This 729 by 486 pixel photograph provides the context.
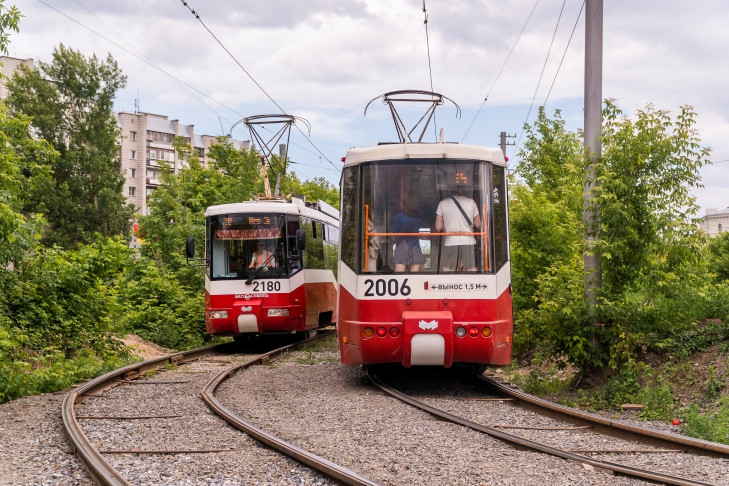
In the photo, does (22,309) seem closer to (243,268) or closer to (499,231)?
(243,268)

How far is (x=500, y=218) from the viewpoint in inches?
458

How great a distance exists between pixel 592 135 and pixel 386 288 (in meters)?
3.46

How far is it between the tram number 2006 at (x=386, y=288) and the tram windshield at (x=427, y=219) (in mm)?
150

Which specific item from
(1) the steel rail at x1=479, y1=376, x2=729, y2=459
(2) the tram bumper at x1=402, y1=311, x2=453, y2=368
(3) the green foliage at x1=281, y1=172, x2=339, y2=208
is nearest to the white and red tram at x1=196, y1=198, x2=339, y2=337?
(2) the tram bumper at x1=402, y1=311, x2=453, y2=368

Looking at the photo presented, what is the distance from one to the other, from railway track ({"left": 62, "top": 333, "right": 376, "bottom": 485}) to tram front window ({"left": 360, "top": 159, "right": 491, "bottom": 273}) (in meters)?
2.90

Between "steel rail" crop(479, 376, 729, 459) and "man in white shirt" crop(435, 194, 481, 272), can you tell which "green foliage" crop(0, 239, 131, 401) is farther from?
"steel rail" crop(479, 376, 729, 459)

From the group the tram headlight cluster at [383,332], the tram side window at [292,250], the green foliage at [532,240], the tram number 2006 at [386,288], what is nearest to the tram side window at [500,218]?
the tram number 2006 at [386,288]

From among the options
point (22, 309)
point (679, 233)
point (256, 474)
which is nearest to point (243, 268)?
point (22, 309)

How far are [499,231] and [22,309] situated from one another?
8.42 metres

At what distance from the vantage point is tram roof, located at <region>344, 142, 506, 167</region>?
38.2ft

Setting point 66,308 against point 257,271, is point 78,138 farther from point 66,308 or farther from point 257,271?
point 66,308

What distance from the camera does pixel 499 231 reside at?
11.6 meters

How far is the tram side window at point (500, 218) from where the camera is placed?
11.5 meters

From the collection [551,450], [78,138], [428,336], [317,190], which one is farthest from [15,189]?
[317,190]
